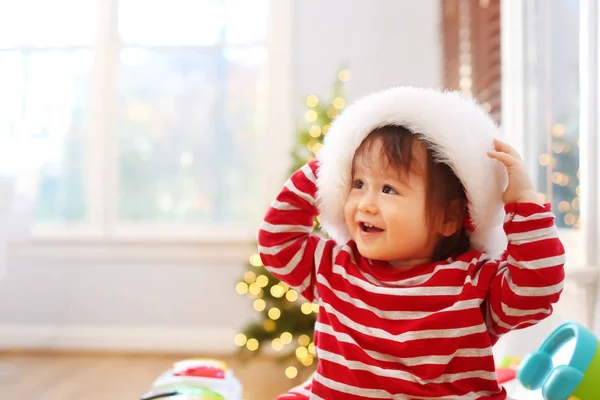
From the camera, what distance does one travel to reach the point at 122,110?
3545 mm

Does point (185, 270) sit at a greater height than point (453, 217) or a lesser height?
lesser

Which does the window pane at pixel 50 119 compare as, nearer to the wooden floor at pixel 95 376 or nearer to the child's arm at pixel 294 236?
the wooden floor at pixel 95 376

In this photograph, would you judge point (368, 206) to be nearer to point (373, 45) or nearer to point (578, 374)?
point (578, 374)

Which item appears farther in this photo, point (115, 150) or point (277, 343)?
point (115, 150)

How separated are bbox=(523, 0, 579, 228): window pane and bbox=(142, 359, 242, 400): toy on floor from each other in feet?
3.28

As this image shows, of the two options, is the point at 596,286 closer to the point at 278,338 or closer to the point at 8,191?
the point at 278,338

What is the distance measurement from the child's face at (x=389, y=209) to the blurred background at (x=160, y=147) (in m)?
1.70

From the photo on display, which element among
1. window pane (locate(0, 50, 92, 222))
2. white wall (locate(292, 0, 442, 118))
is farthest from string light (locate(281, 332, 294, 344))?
window pane (locate(0, 50, 92, 222))

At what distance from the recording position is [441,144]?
110 centimetres

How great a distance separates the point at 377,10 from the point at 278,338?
66.5 inches

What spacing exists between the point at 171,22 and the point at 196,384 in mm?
2557

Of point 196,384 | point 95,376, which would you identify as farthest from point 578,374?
point 95,376

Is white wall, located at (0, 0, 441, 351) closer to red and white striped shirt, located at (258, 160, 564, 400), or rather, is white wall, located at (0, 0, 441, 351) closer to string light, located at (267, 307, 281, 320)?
string light, located at (267, 307, 281, 320)

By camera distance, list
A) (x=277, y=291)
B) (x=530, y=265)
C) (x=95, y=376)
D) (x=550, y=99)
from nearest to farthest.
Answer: (x=530, y=265)
(x=550, y=99)
(x=277, y=291)
(x=95, y=376)
